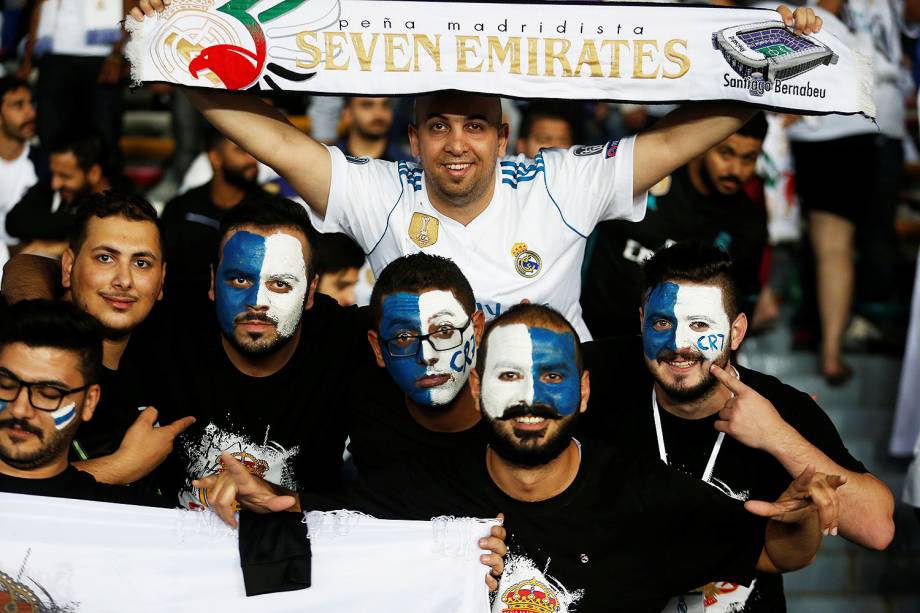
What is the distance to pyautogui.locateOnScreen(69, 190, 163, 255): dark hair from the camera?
4789 mm

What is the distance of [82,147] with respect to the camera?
720 centimetres

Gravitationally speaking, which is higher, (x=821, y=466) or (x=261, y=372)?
(x=261, y=372)

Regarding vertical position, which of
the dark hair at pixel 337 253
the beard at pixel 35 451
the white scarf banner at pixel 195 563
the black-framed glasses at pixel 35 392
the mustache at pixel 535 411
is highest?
the dark hair at pixel 337 253

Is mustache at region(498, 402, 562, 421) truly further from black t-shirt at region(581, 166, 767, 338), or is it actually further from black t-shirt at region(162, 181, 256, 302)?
black t-shirt at region(162, 181, 256, 302)

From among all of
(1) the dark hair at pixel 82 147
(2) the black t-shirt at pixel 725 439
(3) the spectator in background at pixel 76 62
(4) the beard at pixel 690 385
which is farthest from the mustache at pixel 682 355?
(3) the spectator in background at pixel 76 62

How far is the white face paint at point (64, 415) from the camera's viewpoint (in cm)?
392

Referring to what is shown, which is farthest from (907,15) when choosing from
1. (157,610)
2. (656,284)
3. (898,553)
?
(157,610)

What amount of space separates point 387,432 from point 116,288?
1.12 m

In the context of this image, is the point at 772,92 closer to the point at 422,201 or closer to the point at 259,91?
the point at 422,201

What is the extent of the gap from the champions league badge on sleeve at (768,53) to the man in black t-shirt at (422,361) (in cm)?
122

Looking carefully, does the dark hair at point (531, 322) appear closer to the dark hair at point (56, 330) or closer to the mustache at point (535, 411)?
the mustache at point (535, 411)

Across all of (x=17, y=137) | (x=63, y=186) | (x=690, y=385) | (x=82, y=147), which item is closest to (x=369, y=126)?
(x=82, y=147)

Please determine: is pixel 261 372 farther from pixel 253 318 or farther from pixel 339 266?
pixel 339 266

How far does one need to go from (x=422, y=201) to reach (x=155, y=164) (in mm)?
5040
